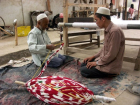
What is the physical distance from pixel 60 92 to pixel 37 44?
1.39m

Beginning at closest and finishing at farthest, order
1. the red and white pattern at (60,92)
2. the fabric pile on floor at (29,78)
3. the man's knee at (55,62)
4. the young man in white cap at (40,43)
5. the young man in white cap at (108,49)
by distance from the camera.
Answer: the red and white pattern at (60,92)
the fabric pile on floor at (29,78)
the young man in white cap at (108,49)
the young man in white cap at (40,43)
the man's knee at (55,62)

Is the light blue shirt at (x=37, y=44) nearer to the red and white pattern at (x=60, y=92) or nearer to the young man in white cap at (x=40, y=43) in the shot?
the young man in white cap at (x=40, y=43)

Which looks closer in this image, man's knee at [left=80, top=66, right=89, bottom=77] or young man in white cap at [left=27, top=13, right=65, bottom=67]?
man's knee at [left=80, top=66, right=89, bottom=77]

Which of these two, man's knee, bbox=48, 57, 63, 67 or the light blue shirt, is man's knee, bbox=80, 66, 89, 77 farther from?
the light blue shirt

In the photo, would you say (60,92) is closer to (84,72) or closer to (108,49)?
(84,72)

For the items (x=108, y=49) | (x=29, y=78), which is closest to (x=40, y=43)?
(x=29, y=78)

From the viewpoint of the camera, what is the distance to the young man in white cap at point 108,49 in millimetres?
1996

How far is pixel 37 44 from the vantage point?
2.65 m

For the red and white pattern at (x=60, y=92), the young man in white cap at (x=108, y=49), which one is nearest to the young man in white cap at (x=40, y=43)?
the young man in white cap at (x=108, y=49)

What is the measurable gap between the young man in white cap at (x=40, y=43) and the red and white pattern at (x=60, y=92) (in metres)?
0.93

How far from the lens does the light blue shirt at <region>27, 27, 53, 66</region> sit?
8.15 feet

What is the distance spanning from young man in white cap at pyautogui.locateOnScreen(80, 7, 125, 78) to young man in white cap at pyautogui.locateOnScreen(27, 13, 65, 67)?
757 millimetres

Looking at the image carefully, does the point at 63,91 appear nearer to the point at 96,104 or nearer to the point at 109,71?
the point at 96,104

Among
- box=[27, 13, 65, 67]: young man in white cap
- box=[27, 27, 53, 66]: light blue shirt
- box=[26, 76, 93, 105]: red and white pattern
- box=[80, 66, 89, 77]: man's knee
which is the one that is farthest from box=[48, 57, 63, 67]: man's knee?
box=[26, 76, 93, 105]: red and white pattern
